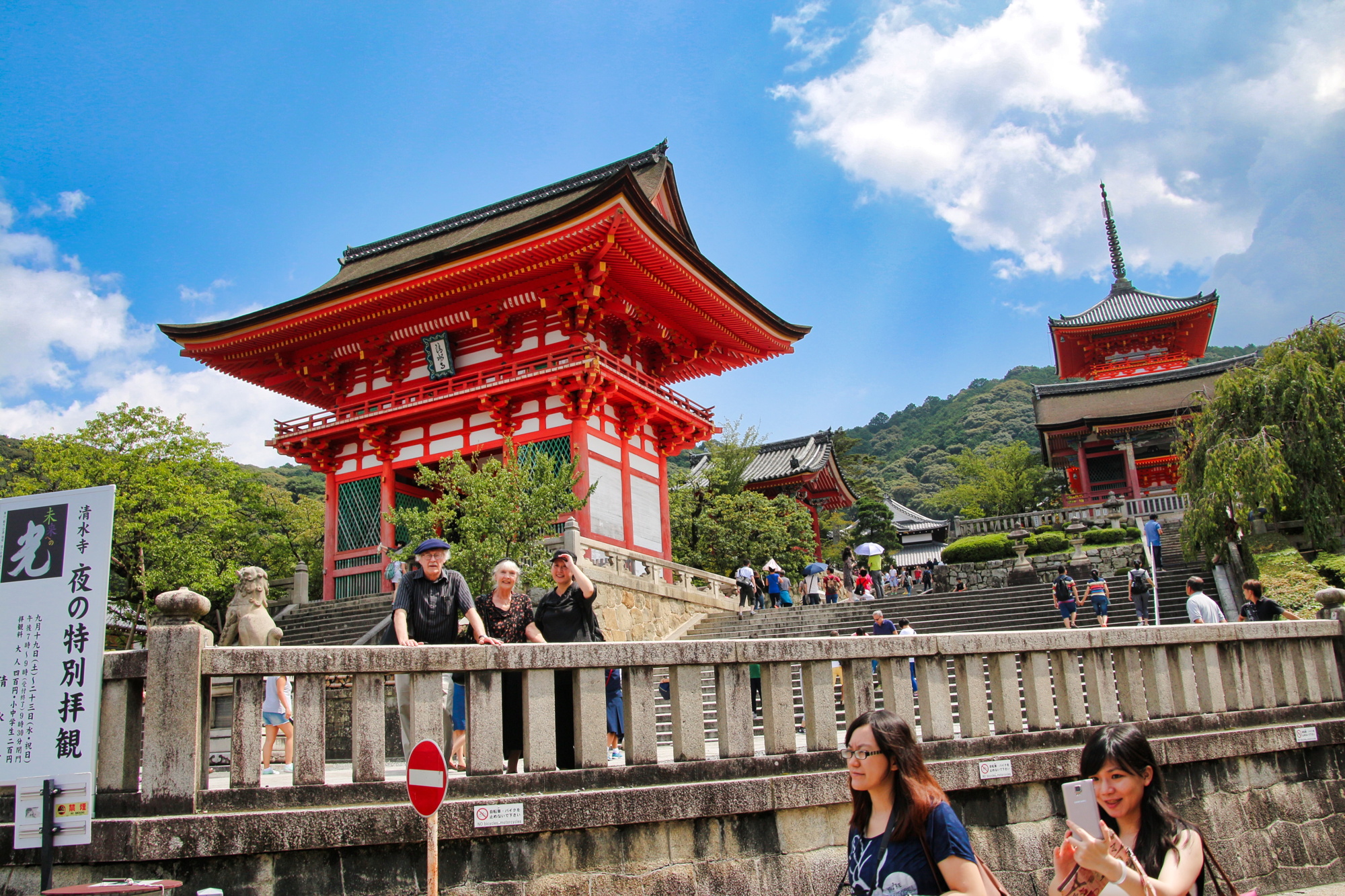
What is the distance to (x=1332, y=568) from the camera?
14.9 metres

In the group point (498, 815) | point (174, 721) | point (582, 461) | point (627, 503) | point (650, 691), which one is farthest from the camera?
point (627, 503)

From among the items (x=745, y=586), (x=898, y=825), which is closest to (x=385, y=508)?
(x=745, y=586)

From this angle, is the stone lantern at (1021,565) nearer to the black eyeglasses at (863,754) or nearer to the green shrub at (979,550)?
the green shrub at (979,550)

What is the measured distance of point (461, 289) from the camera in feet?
65.8

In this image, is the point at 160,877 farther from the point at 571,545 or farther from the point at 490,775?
the point at 571,545

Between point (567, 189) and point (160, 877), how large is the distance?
22.7m

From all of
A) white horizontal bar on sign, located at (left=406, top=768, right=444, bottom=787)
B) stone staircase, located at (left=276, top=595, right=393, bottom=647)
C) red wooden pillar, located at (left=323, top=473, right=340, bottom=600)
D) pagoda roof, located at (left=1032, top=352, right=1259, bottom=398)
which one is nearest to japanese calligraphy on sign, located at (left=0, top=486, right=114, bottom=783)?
white horizontal bar on sign, located at (left=406, top=768, right=444, bottom=787)

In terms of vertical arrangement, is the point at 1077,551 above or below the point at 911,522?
below

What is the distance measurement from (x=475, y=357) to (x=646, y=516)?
17.9 ft

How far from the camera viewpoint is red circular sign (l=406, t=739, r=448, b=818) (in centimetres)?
411

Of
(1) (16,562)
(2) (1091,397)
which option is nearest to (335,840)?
(1) (16,562)

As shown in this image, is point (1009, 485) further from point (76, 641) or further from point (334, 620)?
point (76, 641)

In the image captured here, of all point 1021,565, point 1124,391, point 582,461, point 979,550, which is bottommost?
point 1021,565

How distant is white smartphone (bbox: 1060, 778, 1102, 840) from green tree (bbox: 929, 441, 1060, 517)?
36270mm
